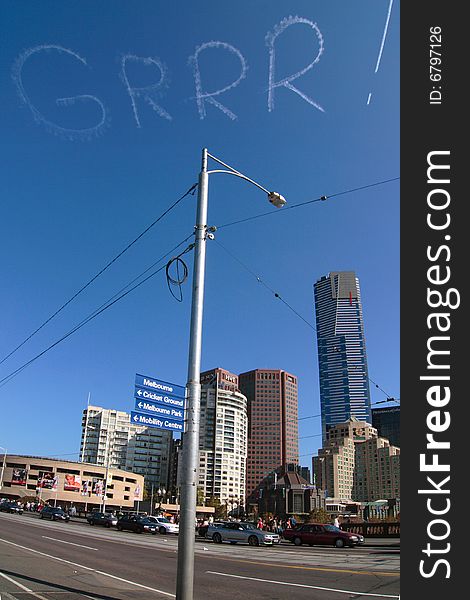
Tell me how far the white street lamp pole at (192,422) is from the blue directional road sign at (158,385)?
2.58 ft

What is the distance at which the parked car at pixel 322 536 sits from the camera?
93.2 feet

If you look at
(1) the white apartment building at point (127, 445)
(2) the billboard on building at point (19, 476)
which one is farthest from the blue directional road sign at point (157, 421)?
(1) the white apartment building at point (127, 445)

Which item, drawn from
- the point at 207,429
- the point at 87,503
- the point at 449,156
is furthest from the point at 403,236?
the point at 207,429

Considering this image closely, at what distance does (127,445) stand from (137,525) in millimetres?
160959

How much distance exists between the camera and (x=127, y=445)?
633 ft

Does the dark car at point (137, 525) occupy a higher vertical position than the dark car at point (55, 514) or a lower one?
higher

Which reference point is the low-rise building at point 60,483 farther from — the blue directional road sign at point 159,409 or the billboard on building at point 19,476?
the blue directional road sign at point 159,409

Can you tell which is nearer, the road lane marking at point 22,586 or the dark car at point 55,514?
the road lane marking at point 22,586

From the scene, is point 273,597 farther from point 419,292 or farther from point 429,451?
point 419,292

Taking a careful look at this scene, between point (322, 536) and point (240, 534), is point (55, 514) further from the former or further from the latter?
point (322, 536)

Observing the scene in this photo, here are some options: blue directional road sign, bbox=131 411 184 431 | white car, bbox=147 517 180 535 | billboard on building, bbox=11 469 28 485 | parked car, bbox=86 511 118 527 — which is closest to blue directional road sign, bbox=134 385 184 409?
blue directional road sign, bbox=131 411 184 431

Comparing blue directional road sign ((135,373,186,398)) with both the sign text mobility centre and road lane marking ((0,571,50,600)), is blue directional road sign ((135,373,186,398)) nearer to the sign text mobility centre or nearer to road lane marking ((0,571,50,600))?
the sign text mobility centre

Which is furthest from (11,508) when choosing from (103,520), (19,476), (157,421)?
(157,421)

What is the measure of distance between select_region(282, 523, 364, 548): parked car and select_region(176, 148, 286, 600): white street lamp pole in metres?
22.8
